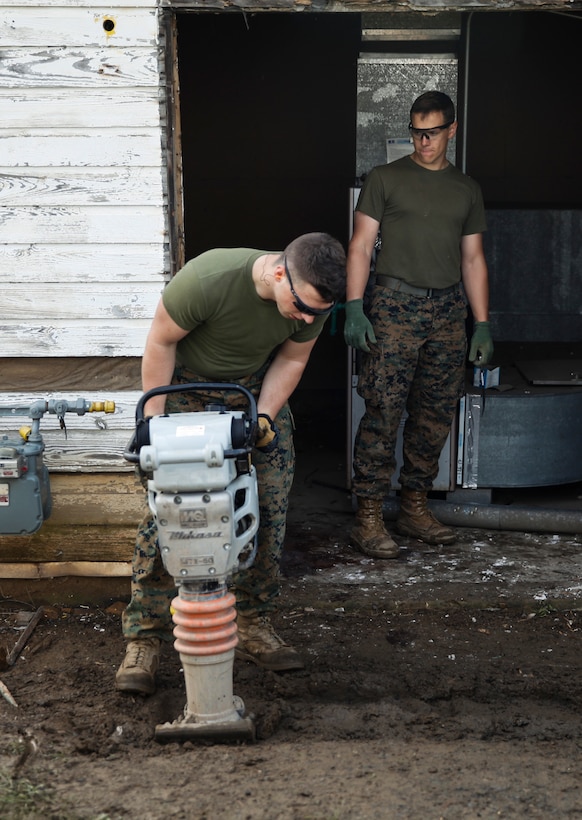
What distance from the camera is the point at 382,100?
5.45 metres

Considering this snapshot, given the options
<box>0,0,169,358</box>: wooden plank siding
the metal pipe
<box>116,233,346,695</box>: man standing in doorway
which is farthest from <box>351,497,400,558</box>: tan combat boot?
<box>0,0,169,358</box>: wooden plank siding

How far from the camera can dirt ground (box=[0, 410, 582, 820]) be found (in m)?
2.89

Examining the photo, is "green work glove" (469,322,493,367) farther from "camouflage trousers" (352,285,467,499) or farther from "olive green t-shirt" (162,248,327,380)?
"olive green t-shirt" (162,248,327,380)

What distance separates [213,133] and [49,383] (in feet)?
18.1

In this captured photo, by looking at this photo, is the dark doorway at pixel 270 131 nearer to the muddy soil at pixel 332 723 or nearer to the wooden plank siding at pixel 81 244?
the wooden plank siding at pixel 81 244

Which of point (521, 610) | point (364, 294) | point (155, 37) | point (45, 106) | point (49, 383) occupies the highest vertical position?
point (155, 37)

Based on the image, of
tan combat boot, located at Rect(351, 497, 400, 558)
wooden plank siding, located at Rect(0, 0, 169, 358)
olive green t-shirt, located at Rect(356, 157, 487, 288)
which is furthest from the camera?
tan combat boot, located at Rect(351, 497, 400, 558)

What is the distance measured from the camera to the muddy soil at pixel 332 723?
288cm

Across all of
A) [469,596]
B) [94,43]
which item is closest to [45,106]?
[94,43]

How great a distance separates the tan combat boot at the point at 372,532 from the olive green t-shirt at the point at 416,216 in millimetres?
1196

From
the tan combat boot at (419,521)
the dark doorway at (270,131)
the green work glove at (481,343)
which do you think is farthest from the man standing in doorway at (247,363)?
the dark doorway at (270,131)

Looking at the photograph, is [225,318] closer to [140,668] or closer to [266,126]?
[140,668]

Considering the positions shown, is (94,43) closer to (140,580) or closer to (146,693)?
(140,580)

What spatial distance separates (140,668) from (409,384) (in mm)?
2161
